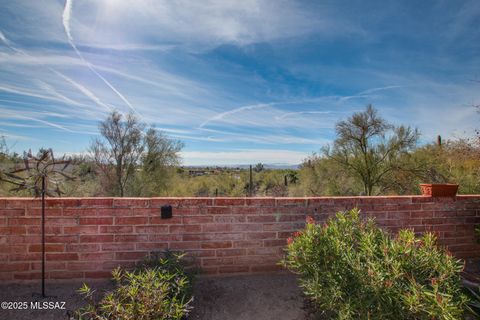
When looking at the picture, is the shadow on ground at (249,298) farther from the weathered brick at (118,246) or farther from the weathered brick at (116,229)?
the weathered brick at (116,229)

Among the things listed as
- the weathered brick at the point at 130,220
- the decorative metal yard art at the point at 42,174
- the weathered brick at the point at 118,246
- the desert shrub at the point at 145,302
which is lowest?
the desert shrub at the point at 145,302

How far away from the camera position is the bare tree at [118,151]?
1012cm

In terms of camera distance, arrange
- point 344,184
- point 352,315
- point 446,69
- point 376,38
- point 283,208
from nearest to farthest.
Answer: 1. point 352,315
2. point 283,208
3. point 376,38
4. point 446,69
5. point 344,184

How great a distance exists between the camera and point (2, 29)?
370cm

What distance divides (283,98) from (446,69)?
4844 mm

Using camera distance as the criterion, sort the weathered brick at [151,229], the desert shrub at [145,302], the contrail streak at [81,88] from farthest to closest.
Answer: the contrail streak at [81,88]
the weathered brick at [151,229]
the desert shrub at [145,302]

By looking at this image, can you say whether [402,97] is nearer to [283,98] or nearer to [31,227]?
[283,98]

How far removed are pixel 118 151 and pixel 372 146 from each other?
10.1 m

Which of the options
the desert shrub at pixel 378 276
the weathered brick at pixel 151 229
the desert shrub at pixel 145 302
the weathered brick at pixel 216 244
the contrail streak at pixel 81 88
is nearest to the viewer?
the desert shrub at pixel 378 276

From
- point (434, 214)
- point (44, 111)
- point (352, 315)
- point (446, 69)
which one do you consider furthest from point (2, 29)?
point (446, 69)

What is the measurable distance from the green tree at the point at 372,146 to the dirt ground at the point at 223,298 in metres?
8.10

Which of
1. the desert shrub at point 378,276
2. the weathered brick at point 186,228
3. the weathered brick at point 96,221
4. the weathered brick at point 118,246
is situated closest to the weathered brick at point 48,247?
the weathered brick at point 96,221

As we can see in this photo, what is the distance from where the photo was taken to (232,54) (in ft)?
20.6

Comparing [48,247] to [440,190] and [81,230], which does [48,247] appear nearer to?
[81,230]
